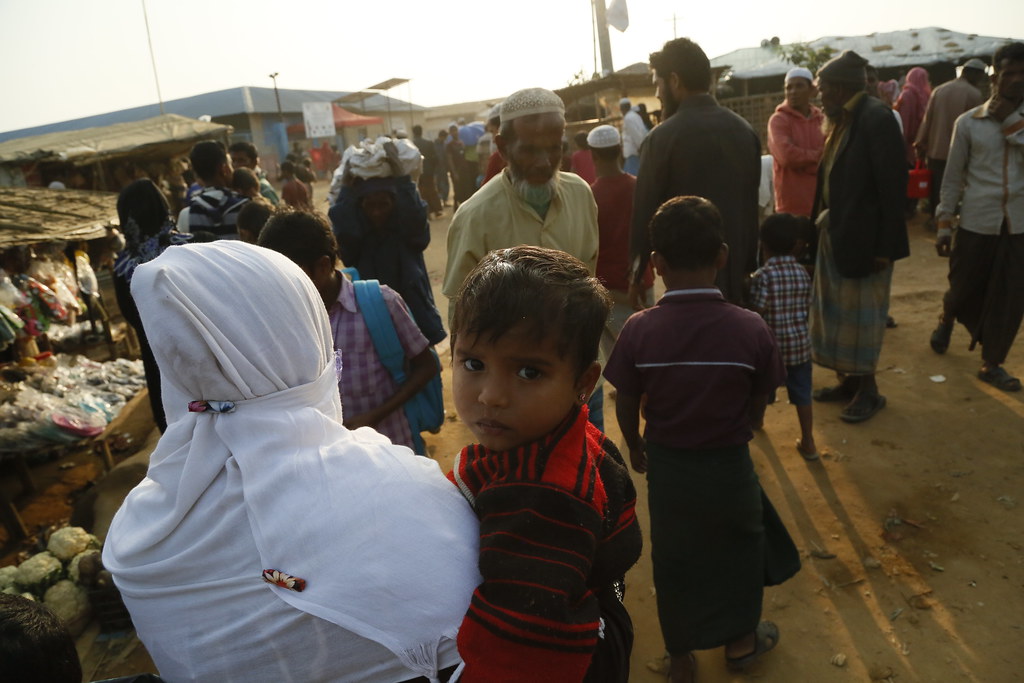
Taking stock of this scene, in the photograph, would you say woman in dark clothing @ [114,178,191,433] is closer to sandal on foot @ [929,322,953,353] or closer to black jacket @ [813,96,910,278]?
black jacket @ [813,96,910,278]

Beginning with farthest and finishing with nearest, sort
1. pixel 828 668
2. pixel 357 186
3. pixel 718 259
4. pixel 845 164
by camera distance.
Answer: pixel 845 164 < pixel 357 186 < pixel 828 668 < pixel 718 259

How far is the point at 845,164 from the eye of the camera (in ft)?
13.5

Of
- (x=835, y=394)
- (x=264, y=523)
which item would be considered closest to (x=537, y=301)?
(x=264, y=523)

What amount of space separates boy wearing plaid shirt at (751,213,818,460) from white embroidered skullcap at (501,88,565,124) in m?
1.82

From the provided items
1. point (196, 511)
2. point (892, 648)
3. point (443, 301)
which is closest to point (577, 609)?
point (196, 511)

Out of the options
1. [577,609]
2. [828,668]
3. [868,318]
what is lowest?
[828,668]

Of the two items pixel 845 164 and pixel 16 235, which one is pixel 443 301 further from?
pixel 845 164

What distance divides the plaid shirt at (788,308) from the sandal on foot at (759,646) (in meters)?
1.67

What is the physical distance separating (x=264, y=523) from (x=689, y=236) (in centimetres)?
182

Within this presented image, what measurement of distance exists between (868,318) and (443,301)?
5.95 m

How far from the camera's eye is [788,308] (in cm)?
393

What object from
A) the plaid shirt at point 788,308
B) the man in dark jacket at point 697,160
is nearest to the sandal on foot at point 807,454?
the plaid shirt at point 788,308

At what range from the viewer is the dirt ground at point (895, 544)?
269 centimetres

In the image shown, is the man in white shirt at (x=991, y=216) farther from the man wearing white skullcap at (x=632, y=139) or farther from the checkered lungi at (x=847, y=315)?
the man wearing white skullcap at (x=632, y=139)
